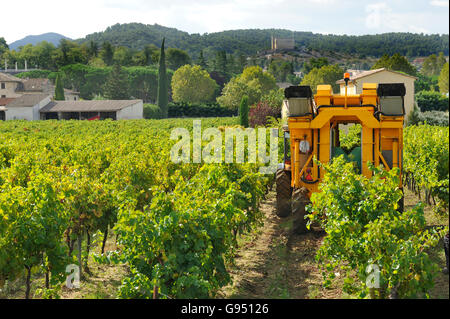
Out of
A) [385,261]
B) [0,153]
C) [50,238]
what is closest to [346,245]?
[385,261]

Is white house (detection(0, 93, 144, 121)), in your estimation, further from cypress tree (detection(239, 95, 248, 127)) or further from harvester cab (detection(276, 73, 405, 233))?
harvester cab (detection(276, 73, 405, 233))

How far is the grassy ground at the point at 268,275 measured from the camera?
265 inches

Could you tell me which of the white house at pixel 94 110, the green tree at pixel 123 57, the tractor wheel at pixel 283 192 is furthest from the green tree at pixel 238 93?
the green tree at pixel 123 57

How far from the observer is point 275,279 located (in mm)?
7383

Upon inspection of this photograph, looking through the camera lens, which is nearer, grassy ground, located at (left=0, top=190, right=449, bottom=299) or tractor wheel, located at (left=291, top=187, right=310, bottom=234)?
grassy ground, located at (left=0, top=190, right=449, bottom=299)

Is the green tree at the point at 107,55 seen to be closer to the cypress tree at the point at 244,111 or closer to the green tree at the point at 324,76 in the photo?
the green tree at the point at 324,76

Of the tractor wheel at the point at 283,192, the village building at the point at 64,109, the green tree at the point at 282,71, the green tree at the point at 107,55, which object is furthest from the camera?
the green tree at the point at 107,55

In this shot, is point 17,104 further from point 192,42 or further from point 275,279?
point 192,42

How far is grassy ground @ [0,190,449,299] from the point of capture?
265 inches

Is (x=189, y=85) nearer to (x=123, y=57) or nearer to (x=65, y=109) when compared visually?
(x=65, y=109)

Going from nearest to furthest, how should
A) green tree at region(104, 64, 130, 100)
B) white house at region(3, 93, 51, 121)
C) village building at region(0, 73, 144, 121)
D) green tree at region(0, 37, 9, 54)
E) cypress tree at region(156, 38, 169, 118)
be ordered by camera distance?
1. white house at region(3, 93, 51, 121)
2. village building at region(0, 73, 144, 121)
3. cypress tree at region(156, 38, 169, 118)
4. green tree at region(104, 64, 130, 100)
5. green tree at region(0, 37, 9, 54)

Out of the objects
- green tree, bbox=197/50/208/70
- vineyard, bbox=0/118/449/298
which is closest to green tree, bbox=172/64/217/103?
green tree, bbox=197/50/208/70

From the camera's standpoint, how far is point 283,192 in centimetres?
1007
